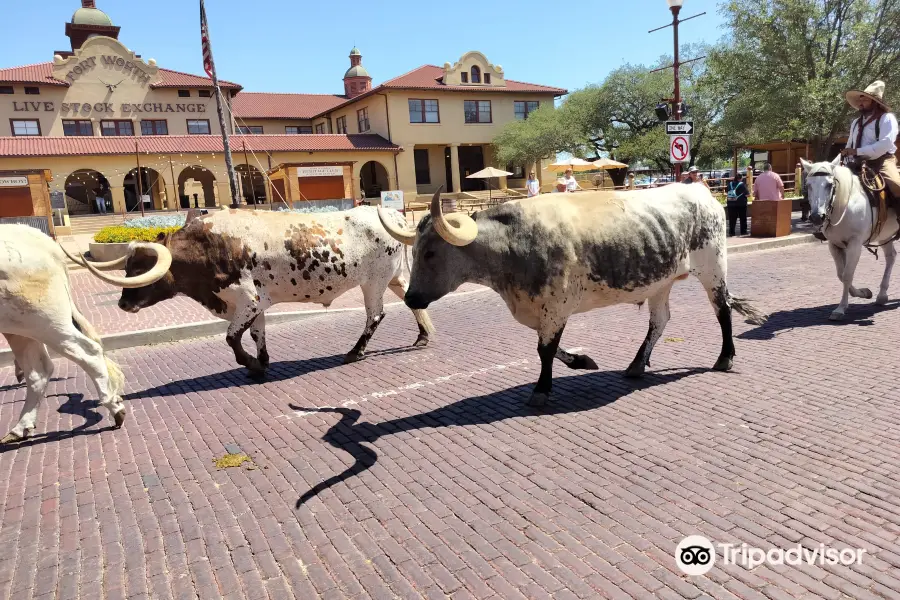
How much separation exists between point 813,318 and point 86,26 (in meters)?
50.2

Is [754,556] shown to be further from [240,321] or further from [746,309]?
[240,321]

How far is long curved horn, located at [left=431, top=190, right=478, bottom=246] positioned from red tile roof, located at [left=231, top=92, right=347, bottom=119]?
149 feet

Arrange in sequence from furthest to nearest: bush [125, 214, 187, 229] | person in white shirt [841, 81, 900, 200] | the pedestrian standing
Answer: bush [125, 214, 187, 229] → the pedestrian standing → person in white shirt [841, 81, 900, 200]

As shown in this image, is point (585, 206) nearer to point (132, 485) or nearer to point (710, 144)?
point (132, 485)

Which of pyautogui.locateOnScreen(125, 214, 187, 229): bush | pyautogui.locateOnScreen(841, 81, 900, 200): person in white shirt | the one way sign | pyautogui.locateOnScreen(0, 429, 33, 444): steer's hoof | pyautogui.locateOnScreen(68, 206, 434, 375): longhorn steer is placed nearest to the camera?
pyautogui.locateOnScreen(0, 429, 33, 444): steer's hoof

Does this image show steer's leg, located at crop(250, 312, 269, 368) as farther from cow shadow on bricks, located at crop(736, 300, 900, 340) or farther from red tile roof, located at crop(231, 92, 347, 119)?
red tile roof, located at crop(231, 92, 347, 119)

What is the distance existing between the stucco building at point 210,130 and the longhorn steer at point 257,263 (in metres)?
23.1

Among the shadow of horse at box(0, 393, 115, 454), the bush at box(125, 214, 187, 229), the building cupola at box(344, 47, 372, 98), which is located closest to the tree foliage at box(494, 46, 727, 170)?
the building cupola at box(344, 47, 372, 98)

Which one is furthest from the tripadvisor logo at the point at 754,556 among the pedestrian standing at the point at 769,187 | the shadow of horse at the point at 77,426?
the pedestrian standing at the point at 769,187

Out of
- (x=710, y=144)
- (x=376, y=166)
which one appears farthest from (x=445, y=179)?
(x=710, y=144)

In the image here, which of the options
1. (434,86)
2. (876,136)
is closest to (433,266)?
(876,136)

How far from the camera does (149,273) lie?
5.39 m

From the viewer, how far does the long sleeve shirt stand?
7494 millimetres

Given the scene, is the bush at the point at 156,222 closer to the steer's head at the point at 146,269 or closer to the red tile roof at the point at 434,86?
the steer's head at the point at 146,269
